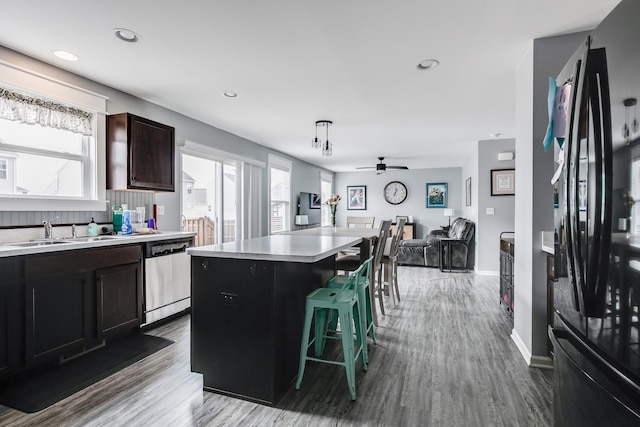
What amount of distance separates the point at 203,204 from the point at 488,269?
16.0 feet

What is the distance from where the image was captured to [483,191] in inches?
229

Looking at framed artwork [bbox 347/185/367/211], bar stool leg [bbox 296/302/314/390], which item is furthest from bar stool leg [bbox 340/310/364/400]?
framed artwork [bbox 347/185/367/211]

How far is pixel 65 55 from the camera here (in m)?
2.67

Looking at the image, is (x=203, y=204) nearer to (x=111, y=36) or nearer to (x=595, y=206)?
(x=111, y=36)

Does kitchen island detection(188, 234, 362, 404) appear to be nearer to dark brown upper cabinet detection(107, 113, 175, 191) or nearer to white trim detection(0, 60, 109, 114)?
dark brown upper cabinet detection(107, 113, 175, 191)

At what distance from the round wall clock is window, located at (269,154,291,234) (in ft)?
12.7

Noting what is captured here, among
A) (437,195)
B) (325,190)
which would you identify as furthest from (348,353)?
(437,195)

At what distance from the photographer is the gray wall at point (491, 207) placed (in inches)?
224

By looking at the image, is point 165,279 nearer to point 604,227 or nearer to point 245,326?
point 245,326

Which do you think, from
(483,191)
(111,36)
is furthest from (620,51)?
(483,191)

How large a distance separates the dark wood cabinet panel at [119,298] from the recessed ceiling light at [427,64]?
301 centimetres

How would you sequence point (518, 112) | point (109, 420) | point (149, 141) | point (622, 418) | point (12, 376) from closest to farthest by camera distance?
1. point (622, 418)
2. point (109, 420)
3. point (12, 376)
4. point (518, 112)
5. point (149, 141)

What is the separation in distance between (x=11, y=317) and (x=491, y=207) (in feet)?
20.0

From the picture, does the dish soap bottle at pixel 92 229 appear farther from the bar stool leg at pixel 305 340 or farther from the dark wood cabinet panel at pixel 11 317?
the bar stool leg at pixel 305 340
